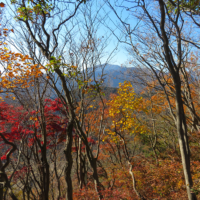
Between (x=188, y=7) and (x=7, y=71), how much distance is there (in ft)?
17.2

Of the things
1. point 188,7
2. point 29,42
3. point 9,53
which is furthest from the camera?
point 29,42

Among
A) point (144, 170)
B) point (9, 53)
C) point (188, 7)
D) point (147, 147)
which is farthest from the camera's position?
point (147, 147)

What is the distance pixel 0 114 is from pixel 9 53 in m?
3.11

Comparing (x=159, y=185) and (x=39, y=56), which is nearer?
(x=39, y=56)

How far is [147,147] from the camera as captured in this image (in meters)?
14.7

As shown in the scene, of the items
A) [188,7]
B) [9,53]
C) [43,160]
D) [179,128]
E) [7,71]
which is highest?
[188,7]

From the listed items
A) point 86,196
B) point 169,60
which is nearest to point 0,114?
point 86,196

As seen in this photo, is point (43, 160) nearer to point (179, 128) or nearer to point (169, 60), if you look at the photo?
point (179, 128)

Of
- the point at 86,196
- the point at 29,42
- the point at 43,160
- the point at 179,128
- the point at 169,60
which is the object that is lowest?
the point at 86,196

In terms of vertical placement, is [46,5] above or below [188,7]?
below

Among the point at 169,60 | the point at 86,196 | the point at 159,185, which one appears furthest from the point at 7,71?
the point at 159,185

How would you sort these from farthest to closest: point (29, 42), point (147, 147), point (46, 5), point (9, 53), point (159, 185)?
point (147, 147)
point (159, 185)
point (29, 42)
point (9, 53)
point (46, 5)

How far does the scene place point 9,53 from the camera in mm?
3875

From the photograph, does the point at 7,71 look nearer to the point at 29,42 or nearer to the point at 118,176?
the point at 29,42
